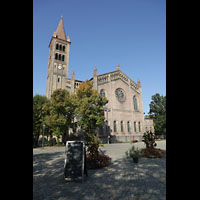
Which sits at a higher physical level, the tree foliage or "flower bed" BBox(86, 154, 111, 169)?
the tree foliage

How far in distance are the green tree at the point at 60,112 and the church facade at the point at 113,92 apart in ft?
33.2

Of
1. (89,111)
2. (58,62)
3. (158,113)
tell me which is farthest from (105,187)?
(158,113)

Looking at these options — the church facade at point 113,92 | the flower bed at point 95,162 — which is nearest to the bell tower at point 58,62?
the church facade at point 113,92

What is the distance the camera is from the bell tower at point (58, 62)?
38.3 m

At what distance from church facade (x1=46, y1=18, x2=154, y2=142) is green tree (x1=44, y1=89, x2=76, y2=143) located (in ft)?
33.2

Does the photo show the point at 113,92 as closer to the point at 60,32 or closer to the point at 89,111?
the point at 89,111

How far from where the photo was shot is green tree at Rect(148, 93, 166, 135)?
4807 centimetres

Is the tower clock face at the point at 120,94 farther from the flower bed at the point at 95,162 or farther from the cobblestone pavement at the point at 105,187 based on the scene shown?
the cobblestone pavement at the point at 105,187

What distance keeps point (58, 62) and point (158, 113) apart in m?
40.8

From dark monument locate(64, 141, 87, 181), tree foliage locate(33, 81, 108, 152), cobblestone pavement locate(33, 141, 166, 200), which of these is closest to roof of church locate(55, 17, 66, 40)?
tree foliage locate(33, 81, 108, 152)

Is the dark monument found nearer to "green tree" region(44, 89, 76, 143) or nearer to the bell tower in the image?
"green tree" region(44, 89, 76, 143)
